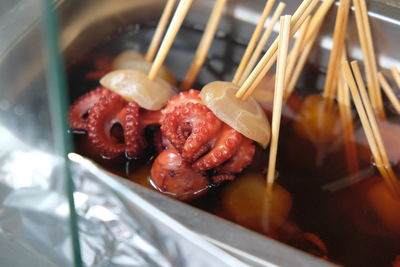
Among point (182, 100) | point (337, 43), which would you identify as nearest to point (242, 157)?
point (182, 100)

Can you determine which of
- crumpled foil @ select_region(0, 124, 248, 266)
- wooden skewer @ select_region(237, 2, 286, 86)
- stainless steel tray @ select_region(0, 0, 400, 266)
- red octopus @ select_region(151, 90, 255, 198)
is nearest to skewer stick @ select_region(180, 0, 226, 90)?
stainless steel tray @ select_region(0, 0, 400, 266)

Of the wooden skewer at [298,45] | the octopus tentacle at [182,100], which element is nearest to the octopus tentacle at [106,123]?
the octopus tentacle at [182,100]

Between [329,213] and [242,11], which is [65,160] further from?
[242,11]

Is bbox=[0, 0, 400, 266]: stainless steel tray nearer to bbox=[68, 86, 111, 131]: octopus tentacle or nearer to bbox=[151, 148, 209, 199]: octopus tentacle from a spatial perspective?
bbox=[68, 86, 111, 131]: octopus tentacle

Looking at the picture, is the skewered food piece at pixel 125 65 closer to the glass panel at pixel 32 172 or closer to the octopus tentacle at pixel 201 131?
the octopus tentacle at pixel 201 131

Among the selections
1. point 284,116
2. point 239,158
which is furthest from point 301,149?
point 239,158

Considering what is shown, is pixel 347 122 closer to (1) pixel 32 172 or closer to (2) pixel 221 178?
(2) pixel 221 178
